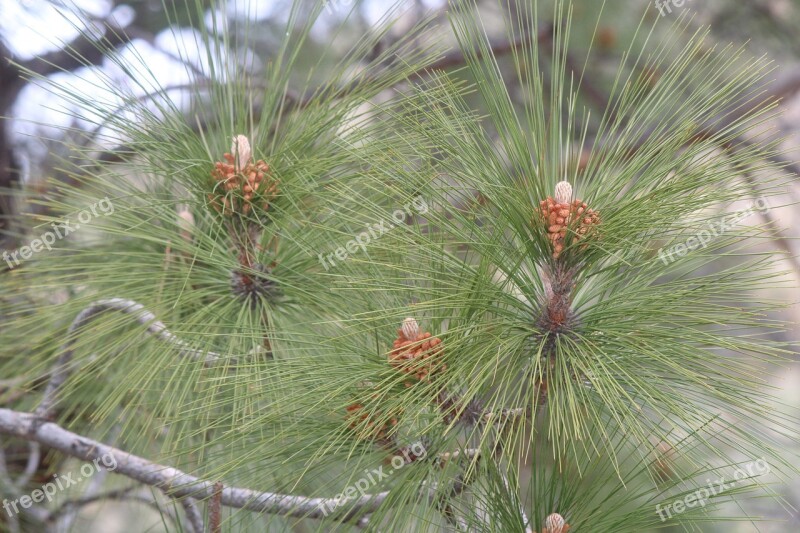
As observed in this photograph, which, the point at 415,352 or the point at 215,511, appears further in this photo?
the point at 215,511

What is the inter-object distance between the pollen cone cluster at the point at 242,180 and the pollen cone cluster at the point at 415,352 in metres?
0.27

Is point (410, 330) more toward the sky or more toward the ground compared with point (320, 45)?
more toward the ground

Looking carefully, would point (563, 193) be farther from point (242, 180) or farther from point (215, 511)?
point (215, 511)

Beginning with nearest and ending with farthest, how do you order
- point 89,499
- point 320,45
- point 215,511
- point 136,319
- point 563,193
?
point 563,193
point 215,511
point 136,319
point 89,499
point 320,45

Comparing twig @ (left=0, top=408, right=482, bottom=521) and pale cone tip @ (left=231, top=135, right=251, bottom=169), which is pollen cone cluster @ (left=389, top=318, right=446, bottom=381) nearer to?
twig @ (left=0, top=408, right=482, bottom=521)

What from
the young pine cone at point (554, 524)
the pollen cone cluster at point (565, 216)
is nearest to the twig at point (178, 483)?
the young pine cone at point (554, 524)

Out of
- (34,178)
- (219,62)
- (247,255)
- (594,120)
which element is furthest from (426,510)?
(594,120)

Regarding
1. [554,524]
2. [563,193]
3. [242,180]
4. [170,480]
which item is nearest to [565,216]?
[563,193]

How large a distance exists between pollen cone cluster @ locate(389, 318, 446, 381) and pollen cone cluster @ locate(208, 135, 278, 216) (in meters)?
0.27

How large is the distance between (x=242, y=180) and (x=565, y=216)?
16.0 inches

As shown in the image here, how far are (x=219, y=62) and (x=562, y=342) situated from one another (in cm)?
56

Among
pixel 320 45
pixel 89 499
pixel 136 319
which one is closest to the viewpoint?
pixel 136 319

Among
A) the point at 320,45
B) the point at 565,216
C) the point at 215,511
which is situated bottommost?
the point at 215,511

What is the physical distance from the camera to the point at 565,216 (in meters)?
0.71
